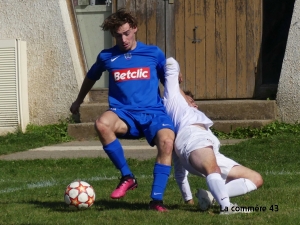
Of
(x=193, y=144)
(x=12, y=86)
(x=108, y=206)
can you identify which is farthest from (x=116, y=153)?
(x=12, y=86)

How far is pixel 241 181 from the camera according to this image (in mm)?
6176

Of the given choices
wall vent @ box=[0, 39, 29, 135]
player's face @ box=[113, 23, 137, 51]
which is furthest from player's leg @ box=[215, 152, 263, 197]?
wall vent @ box=[0, 39, 29, 135]

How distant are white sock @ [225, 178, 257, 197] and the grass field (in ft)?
0.68

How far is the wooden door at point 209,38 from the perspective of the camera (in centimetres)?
1298

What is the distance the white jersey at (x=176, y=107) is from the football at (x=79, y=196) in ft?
3.07

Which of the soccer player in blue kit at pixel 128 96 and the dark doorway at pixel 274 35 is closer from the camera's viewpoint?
the soccer player in blue kit at pixel 128 96

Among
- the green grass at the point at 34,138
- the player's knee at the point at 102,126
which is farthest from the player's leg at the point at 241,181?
the green grass at the point at 34,138

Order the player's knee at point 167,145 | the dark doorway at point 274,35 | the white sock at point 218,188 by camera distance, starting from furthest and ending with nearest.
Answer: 1. the dark doorway at point 274,35
2. the player's knee at point 167,145
3. the white sock at point 218,188

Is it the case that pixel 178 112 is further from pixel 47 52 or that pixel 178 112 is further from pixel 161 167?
pixel 47 52

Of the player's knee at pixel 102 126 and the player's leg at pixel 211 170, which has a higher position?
the player's knee at pixel 102 126

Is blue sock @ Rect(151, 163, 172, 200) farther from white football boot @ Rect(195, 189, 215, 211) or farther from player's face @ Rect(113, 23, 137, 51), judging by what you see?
player's face @ Rect(113, 23, 137, 51)

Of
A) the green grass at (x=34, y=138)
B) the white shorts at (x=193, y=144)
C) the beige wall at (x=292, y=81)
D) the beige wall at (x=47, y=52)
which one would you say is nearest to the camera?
the white shorts at (x=193, y=144)

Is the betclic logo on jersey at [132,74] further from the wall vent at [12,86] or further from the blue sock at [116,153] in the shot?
the wall vent at [12,86]

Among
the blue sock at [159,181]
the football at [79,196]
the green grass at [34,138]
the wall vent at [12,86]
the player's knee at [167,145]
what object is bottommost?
the green grass at [34,138]
